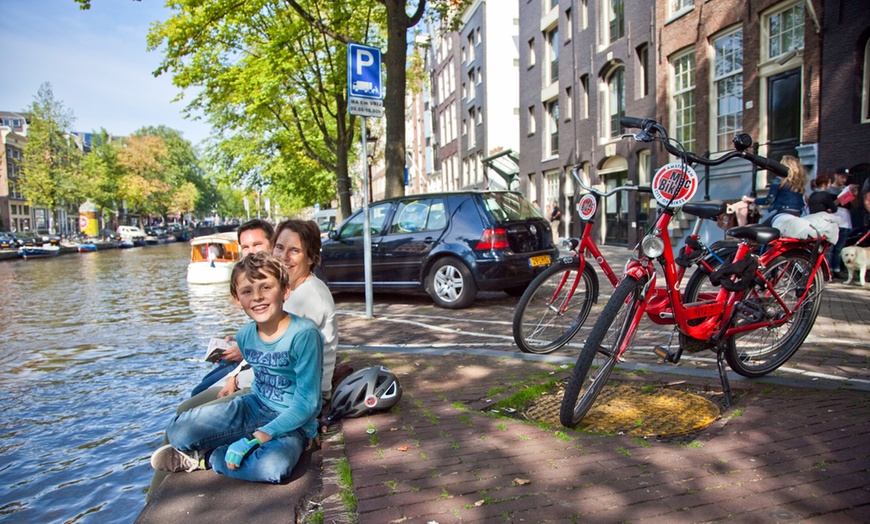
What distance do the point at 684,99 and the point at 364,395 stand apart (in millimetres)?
17283

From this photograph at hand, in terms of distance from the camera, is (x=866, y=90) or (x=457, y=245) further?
(x=866, y=90)

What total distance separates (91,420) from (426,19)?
16431 mm

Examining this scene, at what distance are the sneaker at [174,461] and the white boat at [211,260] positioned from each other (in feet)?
45.5

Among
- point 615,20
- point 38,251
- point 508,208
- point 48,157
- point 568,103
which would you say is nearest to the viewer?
point 508,208

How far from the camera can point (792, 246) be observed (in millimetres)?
4344

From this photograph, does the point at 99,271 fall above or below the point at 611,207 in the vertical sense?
below

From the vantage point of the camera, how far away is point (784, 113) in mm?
14617

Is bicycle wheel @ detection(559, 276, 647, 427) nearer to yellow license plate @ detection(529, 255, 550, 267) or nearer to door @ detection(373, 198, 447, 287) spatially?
yellow license plate @ detection(529, 255, 550, 267)

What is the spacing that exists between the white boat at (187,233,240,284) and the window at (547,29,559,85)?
15737 mm

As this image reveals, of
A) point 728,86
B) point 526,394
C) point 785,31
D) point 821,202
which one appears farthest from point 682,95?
point 526,394

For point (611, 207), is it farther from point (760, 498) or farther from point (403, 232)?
point (760, 498)

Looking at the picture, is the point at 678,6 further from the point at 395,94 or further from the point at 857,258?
the point at 857,258

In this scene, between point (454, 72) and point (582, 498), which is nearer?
point (582, 498)

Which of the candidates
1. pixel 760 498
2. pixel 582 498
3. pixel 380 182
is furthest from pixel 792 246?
pixel 380 182
